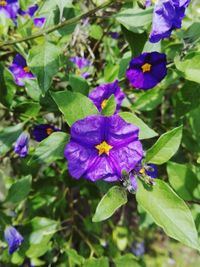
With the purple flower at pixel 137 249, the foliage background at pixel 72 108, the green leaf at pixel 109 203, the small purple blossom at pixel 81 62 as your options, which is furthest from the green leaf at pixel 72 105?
the purple flower at pixel 137 249

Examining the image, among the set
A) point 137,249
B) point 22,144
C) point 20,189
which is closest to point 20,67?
point 22,144

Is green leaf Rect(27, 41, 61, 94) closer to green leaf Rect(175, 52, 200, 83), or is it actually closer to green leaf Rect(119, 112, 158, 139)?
green leaf Rect(119, 112, 158, 139)

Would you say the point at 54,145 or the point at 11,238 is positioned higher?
the point at 54,145

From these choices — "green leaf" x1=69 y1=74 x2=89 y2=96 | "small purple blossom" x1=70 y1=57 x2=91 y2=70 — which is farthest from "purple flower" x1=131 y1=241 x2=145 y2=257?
"green leaf" x1=69 y1=74 x2=89 y2=96

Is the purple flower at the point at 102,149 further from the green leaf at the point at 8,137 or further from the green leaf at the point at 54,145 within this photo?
the green leaf at the point at 8,137

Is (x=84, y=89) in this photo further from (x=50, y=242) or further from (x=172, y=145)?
(x=50, y=242)

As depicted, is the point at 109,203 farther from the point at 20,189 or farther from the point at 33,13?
the point at 33,13

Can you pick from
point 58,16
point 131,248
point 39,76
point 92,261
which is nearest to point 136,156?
point 39,76
